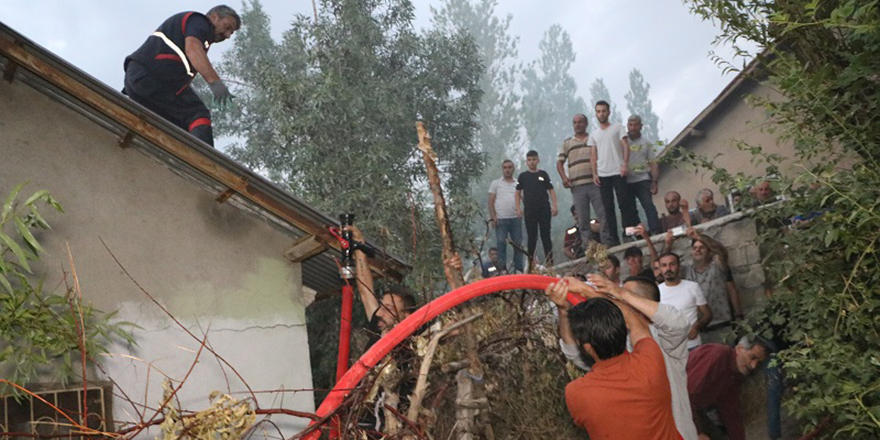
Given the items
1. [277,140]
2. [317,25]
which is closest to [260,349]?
[277,140]

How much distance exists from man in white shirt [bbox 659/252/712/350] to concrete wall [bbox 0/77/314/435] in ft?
13.1

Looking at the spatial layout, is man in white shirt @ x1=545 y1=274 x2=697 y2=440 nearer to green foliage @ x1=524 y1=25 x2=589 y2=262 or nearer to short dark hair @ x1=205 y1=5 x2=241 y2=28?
short dark hair @ x1=205 y1=5 x2=241 y2=28

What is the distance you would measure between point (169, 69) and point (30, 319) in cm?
321

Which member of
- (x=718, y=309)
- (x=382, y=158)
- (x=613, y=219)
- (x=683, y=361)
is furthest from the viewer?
(x=382, y=158)

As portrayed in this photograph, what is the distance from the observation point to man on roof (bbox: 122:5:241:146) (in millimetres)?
7818

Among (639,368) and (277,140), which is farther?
(277,140)

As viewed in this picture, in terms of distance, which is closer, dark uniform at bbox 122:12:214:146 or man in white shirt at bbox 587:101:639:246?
dark uniform at bbox 122:12:214:146

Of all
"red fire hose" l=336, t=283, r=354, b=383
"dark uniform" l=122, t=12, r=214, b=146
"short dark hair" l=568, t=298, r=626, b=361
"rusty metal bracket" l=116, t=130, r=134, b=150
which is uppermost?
"dark uniform" l=122, t=12, r=214, b=146

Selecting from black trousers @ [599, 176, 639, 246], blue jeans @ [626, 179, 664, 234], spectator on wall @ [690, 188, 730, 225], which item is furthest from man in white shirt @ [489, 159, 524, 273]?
spectator on wall @ [690, 188, 730, 225]

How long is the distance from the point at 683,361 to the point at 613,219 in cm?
746

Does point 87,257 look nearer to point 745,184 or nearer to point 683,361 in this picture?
point 683,361

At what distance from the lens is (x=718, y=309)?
9297 millimetres

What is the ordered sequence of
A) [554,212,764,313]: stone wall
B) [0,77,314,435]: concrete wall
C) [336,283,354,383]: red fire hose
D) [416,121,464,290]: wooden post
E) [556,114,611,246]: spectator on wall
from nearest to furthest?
[416,121,464,290]: wooden post
[0,77,314,435]: concrete wall
[336,283,354,383]: red fire hose
[554,212,764,313]: stone wall
[556,114,611,246]: spectator on wall

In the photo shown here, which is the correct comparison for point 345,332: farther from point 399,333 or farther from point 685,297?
point 685,297
